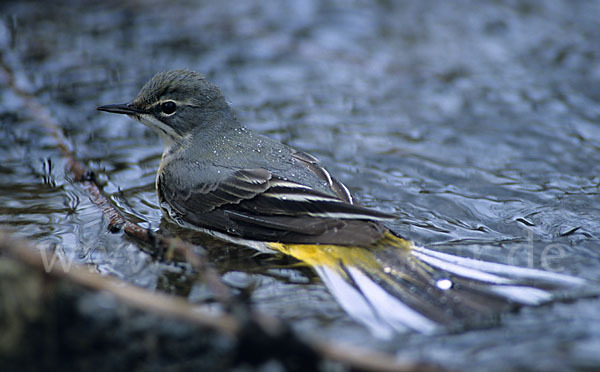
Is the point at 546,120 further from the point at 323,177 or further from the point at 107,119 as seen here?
the point at 107,119

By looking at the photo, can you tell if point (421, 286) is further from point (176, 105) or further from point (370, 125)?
point (370, 125)

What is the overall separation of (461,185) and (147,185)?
10.9 ft

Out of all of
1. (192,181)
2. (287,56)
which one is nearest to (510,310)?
(192,181)

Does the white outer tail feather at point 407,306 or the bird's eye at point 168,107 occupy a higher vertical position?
the bird's eye at point 168,107

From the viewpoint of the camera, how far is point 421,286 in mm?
4320

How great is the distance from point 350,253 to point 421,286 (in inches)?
27.1

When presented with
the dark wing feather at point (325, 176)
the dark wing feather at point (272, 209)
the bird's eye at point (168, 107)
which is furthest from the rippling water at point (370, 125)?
the bird's eye at point (168, 107)

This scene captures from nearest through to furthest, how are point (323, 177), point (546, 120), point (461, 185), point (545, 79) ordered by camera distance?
point (323, 177) → point (461, 185) → point (546, 120) → point (545, 79)

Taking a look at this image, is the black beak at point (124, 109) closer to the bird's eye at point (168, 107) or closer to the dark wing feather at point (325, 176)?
the bird's eye at point (168, 107)

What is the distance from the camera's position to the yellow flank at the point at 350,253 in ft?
15.4

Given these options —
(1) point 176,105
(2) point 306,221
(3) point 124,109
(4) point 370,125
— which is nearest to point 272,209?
(2) point 306,221

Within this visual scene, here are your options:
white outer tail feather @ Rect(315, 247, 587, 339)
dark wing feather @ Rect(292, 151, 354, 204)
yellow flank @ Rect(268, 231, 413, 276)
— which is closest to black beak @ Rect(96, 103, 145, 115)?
dark wing feather @ Rect(292, 151, 354, 204)

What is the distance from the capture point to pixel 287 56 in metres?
9.55

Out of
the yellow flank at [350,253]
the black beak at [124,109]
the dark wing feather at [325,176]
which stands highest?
the black beak at [124,109]
